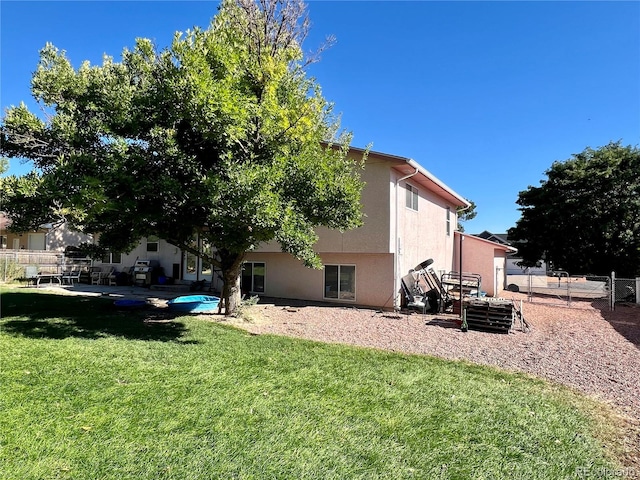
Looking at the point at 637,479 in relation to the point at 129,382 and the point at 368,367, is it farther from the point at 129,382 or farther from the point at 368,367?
the point at 129,382

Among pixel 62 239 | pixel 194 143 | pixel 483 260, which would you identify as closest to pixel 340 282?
pixel 194 143

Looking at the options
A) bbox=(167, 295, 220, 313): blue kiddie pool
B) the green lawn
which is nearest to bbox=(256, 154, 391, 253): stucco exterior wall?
bbox=(167, 295, 220, 313): blue kiddie pool

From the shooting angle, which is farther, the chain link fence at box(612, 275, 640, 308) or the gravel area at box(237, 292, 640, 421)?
the chain link fence at box(612, 275, 640, 308)

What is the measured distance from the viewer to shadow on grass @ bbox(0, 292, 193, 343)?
8047 millimetres

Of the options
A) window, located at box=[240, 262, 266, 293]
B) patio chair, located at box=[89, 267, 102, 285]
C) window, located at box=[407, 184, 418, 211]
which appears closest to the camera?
window, located at box=[407, 184, 418, 211]

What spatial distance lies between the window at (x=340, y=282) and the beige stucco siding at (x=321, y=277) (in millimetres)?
177

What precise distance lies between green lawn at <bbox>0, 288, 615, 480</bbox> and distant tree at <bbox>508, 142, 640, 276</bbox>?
789 inches

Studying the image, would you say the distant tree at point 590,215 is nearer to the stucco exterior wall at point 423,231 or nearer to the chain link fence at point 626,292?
the chain link fence at point 626,292

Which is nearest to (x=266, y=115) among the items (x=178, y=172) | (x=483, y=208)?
(x=178, y=172)

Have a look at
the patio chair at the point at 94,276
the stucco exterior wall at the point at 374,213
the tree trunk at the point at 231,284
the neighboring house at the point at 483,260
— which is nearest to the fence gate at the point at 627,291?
the neighboring house at the point at 483,260

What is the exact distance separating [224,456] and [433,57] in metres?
14.5

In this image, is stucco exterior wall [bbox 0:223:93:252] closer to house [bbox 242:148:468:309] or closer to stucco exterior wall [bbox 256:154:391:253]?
house [bbox 242:148:468:309]

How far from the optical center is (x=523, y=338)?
9.13m

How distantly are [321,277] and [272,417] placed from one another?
11065 mm
